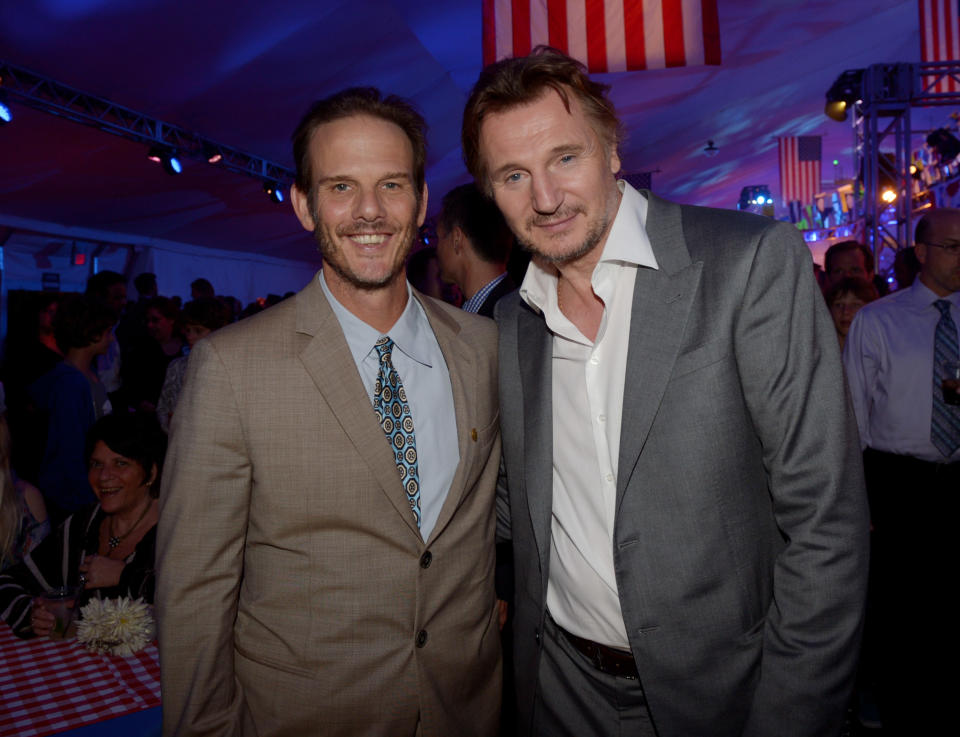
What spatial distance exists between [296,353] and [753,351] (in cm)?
102

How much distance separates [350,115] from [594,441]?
1054mm

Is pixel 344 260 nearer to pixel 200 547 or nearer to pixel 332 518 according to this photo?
pixel 332 518

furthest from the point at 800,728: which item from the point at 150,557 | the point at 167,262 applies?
the point at 167,262

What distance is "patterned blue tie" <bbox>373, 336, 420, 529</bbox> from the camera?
165cm

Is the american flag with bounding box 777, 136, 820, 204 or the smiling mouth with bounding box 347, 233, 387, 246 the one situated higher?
the american flag with bounding box 777, 136, 820, 204

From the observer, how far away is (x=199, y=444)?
1.45 metres

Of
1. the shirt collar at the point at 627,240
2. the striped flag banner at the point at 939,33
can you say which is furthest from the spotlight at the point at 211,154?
the striped flag banner at the point at 939,33

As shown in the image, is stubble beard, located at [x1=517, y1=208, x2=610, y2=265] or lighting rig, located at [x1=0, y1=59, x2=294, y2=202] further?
lighting rig, located at [x1=0, y1=59, x2=294, y2=202]

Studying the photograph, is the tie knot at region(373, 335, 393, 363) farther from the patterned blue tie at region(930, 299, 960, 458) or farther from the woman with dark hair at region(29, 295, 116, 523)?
the patterned blue tie at region(930, 299, 960, 458)

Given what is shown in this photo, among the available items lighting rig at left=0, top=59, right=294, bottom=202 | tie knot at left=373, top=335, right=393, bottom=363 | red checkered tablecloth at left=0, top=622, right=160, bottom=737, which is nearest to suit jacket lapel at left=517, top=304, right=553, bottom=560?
tie knot at left=373, top=335, right=393, bottom=363

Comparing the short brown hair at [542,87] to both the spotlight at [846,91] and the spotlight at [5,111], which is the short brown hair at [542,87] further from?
the spotlight at [846,91]

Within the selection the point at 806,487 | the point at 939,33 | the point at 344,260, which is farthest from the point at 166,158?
the point at 939,33

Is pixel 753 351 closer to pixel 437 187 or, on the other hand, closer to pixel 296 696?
pixel 296 696

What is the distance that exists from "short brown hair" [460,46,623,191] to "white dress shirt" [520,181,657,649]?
0.79ft
